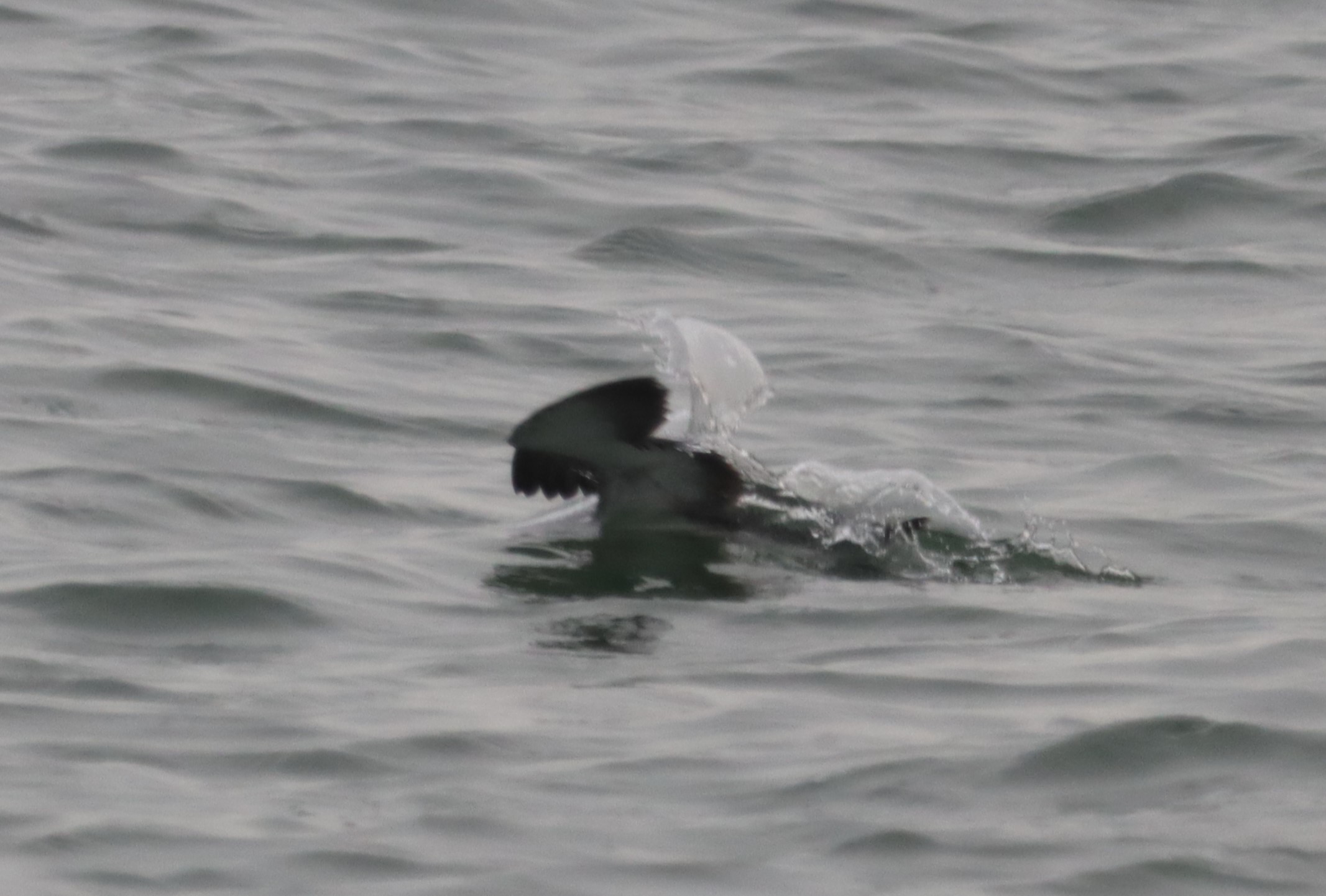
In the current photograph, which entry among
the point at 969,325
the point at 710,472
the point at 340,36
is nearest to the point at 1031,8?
the point at 340,36

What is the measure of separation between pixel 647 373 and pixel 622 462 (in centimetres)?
264

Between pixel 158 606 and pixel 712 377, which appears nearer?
pixel 158 606

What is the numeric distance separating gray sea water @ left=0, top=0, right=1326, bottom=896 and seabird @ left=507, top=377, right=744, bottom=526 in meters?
0.12

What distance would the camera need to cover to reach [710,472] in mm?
7375

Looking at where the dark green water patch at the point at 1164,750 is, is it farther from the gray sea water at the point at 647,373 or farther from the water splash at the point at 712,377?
the water splash at the point at 712,377

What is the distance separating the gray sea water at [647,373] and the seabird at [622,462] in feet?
0.40

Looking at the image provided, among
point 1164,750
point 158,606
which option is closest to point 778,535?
point 158,606

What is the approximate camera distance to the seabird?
699cm

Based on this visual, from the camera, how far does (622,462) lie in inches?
286

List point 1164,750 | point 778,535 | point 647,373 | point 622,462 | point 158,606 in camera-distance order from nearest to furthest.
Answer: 1. point 1164,750
2. point 158,606
3. point 622,462
4. point 778,535
5. point 647,373

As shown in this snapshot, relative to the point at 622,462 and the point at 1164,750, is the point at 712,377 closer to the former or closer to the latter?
the point at 622,462

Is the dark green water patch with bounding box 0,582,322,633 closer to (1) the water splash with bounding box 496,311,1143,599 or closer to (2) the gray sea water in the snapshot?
(2) the gray sea water

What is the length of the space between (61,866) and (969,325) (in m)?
6.47

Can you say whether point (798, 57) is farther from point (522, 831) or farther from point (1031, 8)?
point (522, 831)
